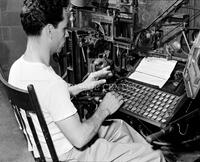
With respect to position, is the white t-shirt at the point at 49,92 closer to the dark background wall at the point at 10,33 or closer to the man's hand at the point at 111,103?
the man's hand at the point at 111,103

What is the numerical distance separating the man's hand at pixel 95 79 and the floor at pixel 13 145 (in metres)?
0.89

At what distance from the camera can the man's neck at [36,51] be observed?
54.1 inches

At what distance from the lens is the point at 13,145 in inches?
107

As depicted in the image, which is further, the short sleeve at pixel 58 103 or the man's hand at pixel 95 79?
the man's hand at pixel 95 79

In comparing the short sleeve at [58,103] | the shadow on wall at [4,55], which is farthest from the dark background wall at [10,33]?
the short sleeve at [58,103]

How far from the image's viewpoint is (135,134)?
168 cm

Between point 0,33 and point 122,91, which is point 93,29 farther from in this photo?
point 0,33

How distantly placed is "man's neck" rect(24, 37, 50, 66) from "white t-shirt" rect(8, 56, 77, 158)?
0.10ft

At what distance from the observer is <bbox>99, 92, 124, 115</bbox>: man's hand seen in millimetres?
1516

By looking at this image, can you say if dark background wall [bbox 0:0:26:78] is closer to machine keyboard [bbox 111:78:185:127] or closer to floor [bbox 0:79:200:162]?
floor [bbox 0:79:200:162]

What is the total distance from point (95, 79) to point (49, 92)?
567 millimetres

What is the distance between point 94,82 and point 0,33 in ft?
8.45

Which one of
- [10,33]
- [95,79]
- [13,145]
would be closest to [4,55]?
[10,33]

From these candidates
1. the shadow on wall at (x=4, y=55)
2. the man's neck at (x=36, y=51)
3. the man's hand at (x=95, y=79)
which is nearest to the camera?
the man's neck at (x=36, y=51)
